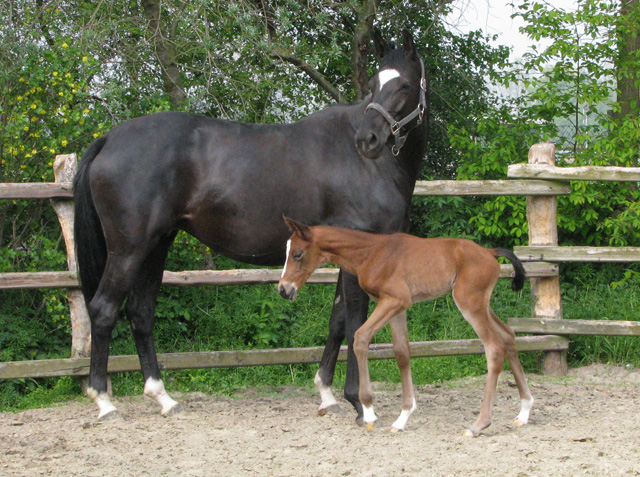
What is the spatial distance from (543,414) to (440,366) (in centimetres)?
153

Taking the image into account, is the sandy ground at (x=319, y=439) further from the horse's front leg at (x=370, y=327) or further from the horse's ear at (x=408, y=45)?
the horse's ear at (x=408, y=45)

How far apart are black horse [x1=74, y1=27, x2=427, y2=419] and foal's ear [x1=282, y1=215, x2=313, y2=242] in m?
0.47

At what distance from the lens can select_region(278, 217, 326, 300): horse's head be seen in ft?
13.4

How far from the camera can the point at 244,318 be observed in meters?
6.48

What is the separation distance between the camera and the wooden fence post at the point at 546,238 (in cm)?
604

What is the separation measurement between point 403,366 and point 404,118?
150cm

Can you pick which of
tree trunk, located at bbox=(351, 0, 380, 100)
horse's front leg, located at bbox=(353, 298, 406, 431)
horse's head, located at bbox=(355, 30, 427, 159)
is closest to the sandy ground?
horse's front leg, located at bbox=(353, 298, 406, 431)

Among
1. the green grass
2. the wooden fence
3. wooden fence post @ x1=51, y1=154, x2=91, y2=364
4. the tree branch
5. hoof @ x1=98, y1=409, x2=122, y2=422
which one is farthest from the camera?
the tree branch

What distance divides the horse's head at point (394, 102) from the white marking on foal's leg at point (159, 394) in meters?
2.12

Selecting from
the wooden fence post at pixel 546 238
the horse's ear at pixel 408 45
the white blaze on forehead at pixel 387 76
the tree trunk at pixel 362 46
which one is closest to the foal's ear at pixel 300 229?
the white blaze on forehead at pixel 387 76

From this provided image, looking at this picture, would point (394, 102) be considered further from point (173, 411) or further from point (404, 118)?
point (173, 411)

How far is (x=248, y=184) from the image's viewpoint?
4621 mm

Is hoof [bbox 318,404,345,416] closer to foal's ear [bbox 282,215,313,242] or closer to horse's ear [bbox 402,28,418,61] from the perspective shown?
foal's ear [bbox 282,215,313,242]

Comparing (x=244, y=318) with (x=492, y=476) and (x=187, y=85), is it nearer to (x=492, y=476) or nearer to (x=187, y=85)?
(x=187, y=85)
